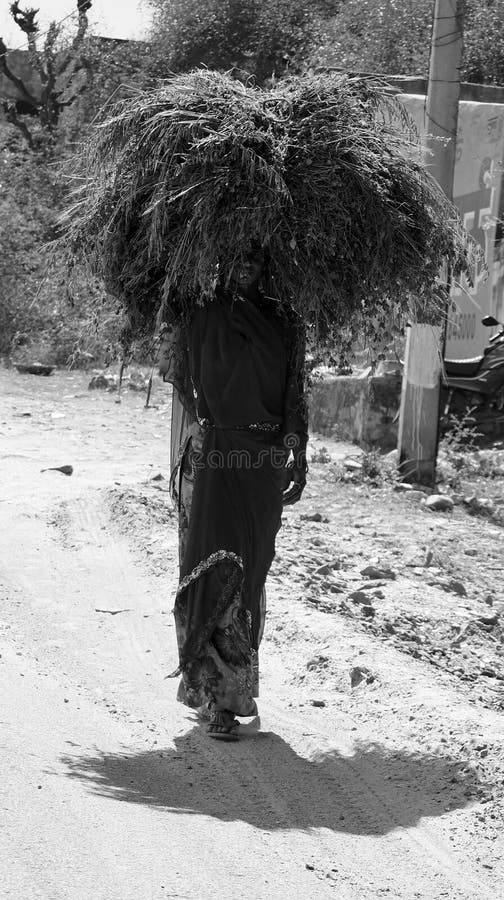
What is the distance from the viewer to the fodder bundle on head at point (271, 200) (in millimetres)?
3672

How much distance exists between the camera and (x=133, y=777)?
11.7ft

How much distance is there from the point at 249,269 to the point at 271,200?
299 mm

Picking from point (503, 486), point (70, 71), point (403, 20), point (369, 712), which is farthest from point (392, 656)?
point (70, 71)

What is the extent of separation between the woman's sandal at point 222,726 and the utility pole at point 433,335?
513 cm

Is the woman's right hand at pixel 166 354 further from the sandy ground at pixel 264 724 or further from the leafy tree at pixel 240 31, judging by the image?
the leafy tree at pixel 240 31

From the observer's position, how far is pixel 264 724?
4.16m

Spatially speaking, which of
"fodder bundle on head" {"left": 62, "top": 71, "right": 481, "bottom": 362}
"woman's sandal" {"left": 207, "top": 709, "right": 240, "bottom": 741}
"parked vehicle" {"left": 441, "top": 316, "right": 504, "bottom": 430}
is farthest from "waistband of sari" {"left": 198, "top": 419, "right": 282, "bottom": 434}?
"parked vehicle" {"left": 441, "top": 316, "right": 504, "bottom": 430}

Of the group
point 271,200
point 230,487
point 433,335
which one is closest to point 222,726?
point 230,487

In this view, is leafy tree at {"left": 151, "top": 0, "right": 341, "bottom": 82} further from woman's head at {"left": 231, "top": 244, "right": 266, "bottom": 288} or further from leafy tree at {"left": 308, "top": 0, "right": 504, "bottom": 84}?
woman's head at {"left": 231, "top": 244, "right": 266, "bottom": 288}

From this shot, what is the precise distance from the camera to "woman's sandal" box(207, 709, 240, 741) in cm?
393

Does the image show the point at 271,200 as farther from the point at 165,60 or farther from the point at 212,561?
the point at 165,60

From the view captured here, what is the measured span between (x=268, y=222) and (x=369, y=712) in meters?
1.90

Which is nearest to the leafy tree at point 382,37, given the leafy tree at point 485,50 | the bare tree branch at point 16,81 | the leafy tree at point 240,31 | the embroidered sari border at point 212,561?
the leafy tree at point 485,50

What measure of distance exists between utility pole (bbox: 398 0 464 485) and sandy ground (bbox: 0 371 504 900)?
56.8 inches
